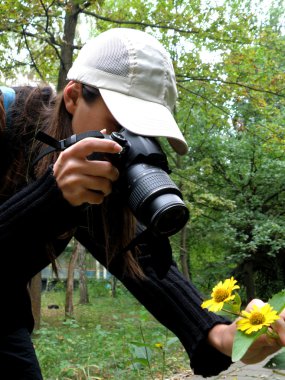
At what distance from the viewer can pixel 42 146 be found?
137cm

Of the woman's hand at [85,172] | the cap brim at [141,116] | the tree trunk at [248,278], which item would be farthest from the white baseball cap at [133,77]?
the tree trunk at [248,278]

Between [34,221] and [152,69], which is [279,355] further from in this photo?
[152,69]

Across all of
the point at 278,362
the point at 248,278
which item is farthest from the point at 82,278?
the point at 278,362

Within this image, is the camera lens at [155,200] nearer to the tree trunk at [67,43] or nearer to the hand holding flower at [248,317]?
the hand holding flower at [248,317]

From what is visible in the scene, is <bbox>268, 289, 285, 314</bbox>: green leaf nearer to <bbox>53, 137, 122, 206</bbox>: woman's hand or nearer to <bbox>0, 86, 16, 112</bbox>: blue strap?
<bbox>53, 137, 122, 206</bbox>: woman's hand

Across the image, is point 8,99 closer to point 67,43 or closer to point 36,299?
point 67,43

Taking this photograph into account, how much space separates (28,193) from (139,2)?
6.48 metres

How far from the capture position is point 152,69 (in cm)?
134

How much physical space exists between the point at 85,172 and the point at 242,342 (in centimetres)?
Answer: 44

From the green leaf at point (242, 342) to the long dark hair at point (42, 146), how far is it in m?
0.62

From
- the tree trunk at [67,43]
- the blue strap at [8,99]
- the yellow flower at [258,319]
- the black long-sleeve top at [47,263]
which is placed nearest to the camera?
the yellow flower at [258,319]

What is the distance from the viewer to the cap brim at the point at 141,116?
116 centimetres

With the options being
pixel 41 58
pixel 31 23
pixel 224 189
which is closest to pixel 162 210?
pixel 31 23

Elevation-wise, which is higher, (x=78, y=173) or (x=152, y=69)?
(x=152, y=69)
